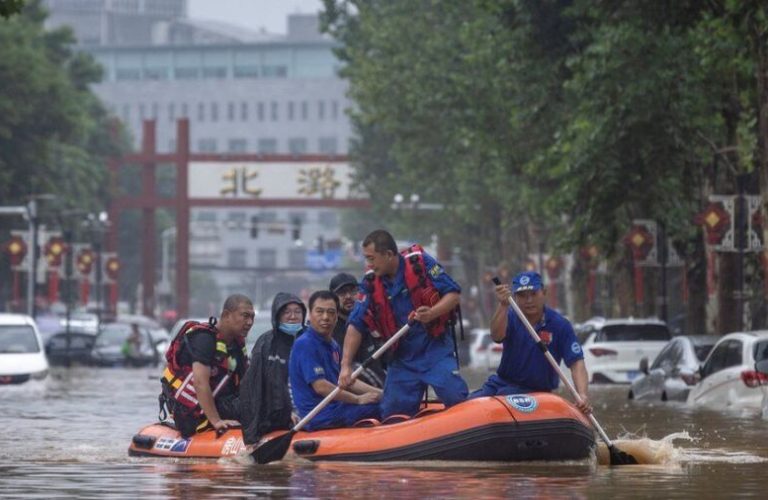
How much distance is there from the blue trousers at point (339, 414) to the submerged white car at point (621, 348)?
2105 cm

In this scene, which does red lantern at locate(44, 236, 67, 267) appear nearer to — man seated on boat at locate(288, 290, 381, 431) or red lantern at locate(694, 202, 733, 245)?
red lantern at locate(694, 202, 733, 245)

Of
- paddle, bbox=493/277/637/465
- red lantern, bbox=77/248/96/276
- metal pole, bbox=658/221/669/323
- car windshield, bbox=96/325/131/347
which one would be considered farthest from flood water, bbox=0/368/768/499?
red lantern, bbox=77/248/96/276

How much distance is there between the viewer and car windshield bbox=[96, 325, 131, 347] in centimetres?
6662

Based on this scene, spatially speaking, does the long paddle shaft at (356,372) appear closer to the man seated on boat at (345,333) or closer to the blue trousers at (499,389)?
the man seated on boat at (345,333)

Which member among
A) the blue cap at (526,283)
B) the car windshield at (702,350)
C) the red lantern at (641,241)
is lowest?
the car windshield at (702,350)

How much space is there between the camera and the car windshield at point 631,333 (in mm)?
39750

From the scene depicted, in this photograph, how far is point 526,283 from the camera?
1772cm

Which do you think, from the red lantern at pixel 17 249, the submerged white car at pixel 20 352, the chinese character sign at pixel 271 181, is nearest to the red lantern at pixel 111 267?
the chinese character sign at pixel 271 181

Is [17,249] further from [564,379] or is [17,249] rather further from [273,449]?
[564,379]

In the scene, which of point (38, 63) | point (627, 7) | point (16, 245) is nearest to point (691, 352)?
point (627, 7)

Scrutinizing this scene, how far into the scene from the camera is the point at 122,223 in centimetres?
13038

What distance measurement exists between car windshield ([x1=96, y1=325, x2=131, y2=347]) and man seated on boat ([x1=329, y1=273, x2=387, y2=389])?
153ft

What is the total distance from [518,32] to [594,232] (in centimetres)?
478

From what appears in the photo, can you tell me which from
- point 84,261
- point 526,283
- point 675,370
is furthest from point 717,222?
point 84,261
